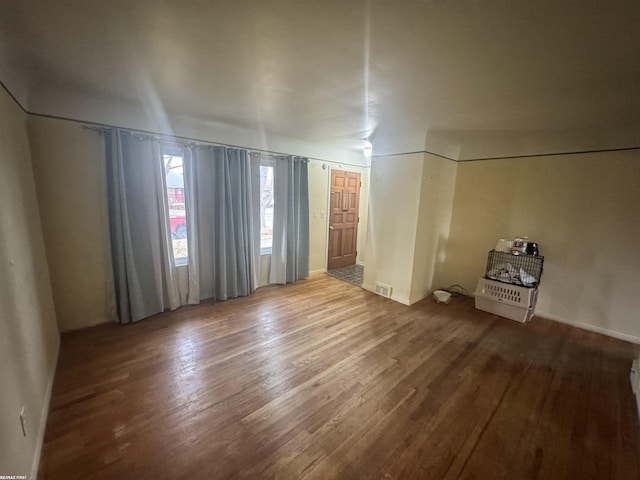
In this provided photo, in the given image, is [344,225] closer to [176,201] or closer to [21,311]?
[176,201]

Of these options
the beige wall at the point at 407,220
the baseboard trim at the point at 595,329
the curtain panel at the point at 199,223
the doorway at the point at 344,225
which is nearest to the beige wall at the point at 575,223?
the baseboard trim at the point at 595,329

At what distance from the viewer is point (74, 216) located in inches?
100

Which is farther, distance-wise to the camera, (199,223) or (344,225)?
(344,225)

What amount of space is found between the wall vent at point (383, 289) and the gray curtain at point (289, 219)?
4.37 ft

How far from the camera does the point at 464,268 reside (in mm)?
4043

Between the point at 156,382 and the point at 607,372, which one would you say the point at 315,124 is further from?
the point at 607,372

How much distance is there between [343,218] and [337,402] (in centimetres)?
372

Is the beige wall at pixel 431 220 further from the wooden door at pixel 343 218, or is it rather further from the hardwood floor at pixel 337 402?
the wooden door at pixel 343 218

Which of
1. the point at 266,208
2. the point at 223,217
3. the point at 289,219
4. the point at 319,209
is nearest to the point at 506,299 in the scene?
the point at 319,209

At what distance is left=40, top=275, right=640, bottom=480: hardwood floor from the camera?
1.45 m

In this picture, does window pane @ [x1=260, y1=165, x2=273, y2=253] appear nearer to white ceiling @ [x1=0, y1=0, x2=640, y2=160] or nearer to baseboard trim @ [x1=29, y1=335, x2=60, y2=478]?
white ceiling @ [x1=0, y1=0, x2=640, y2=160]

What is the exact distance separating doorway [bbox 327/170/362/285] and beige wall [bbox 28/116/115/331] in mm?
3347

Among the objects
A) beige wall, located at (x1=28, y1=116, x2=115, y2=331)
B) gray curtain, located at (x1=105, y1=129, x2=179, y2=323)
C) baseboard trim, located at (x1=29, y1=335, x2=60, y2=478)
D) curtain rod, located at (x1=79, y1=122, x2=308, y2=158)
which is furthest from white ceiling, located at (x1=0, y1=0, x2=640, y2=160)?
baseboard trim, located at (x1=29, y1=335, x2=60, y2=478)

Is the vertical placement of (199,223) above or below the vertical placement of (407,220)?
below
